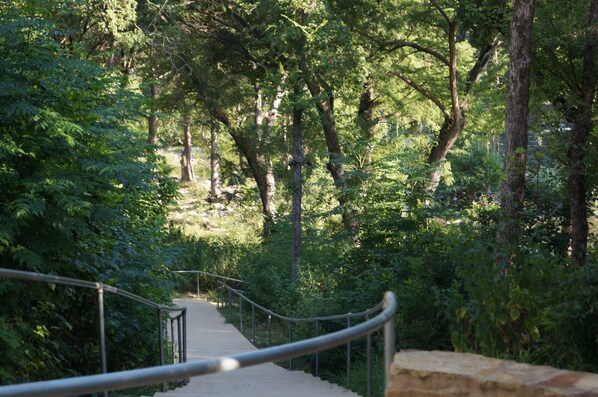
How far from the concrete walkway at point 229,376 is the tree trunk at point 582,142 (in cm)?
472

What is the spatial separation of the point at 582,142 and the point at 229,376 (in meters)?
8.01

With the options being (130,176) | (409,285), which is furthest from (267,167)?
(130,176)

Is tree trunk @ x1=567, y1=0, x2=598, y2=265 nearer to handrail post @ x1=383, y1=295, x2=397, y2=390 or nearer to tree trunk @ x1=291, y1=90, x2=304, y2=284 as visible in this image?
tree trunk @ x1=291, y1=90, x2=304, y2=284

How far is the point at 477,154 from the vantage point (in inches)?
1708

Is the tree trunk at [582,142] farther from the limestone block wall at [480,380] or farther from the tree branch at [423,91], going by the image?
the tree branch at [423,91]

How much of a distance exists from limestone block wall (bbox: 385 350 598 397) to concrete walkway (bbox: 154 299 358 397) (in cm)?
96

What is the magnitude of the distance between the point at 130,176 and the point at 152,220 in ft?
12.5

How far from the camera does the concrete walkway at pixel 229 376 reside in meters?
6.41

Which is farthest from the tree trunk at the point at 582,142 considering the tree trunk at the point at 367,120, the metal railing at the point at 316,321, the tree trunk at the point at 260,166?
the tree trunk at the point at 260,166

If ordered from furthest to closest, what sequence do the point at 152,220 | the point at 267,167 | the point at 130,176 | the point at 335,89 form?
the point at 267,167 < the point at 335,89 < the point at 152,220 < the point at 130,176

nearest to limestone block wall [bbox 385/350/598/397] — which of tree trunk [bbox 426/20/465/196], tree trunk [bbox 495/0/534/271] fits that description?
tree trunk [bbox 495/0/534/271]

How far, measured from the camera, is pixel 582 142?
12805mm

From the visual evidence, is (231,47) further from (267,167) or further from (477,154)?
(477,154)

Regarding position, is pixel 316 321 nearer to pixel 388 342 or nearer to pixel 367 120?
pixel 388 342
